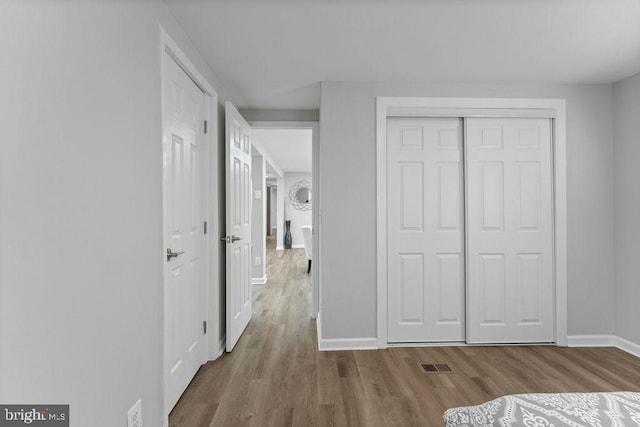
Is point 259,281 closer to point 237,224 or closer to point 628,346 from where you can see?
point 237,224

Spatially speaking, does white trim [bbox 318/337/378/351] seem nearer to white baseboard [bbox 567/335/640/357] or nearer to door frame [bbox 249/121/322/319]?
door frame [bbox 249/121/322/319]

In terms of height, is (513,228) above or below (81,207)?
below

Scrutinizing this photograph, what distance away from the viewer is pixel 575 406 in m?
0.92

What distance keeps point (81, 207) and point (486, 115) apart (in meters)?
3.10

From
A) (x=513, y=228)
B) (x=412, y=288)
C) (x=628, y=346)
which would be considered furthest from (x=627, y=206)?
(x=412, y=288)

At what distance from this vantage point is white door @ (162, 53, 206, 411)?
1916 millimetres

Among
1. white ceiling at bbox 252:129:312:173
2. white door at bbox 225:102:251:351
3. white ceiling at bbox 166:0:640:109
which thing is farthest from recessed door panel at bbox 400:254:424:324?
white ceiling at bbox 252:129:312:173

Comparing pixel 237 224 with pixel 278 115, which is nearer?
pixel 237 224

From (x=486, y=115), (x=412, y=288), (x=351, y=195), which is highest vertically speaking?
(x=486, y=115)

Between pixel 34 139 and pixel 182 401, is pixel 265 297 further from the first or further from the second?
pixel 34 139

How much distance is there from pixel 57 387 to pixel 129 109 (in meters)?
1.09

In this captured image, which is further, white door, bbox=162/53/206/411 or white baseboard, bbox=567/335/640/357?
white baseboard, bbox=567/335/640/357

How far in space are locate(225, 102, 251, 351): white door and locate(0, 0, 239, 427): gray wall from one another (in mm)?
1077

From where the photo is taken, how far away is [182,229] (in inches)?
84.4
